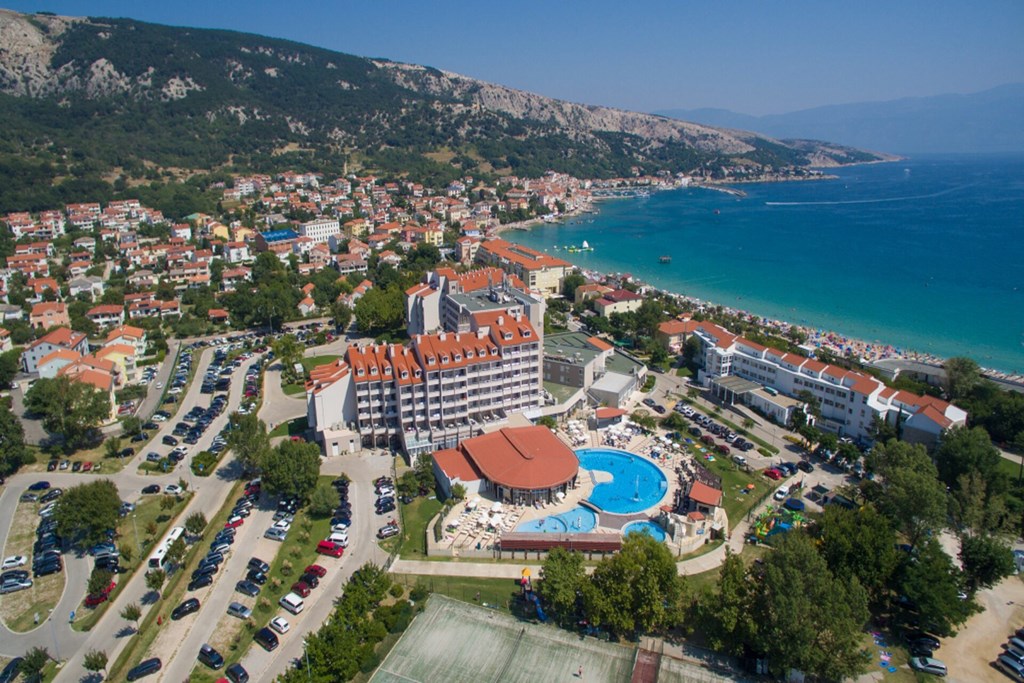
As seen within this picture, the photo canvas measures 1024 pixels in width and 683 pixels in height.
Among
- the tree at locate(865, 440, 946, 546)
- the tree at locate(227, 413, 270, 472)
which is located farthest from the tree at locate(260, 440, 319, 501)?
the tree at locate(865, 440, 946, 546)

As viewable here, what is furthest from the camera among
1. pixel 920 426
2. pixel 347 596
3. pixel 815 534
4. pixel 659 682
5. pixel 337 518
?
pixel 920 426

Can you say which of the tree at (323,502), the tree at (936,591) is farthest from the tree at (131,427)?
the tree at (936,591)

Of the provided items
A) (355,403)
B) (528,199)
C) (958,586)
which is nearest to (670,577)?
(958,586)

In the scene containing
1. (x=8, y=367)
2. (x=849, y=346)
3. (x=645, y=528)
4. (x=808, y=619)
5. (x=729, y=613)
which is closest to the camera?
(x=808, y=619)

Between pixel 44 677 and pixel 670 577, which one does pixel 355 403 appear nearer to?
pixel 44 677

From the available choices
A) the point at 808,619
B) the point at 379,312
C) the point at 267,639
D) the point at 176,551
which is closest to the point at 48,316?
the point at 379,312

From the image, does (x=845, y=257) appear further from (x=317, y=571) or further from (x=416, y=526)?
(x=317, y=571)

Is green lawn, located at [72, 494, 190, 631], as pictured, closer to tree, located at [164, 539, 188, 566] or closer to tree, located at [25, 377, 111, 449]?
tree, located at [164, 539, 188, 566]
